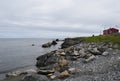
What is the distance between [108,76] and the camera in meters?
22.8

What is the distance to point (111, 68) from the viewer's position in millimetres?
27016

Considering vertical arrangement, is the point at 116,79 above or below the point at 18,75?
above

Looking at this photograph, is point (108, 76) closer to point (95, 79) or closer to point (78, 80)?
point (95, 79)

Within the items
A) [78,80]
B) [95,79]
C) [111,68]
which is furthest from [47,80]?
[111,68]

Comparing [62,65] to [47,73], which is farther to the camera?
[62,65]

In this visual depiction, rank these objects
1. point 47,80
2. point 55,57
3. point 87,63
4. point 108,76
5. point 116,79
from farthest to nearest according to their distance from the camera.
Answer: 1. point 55,57
2. point 87,63
3. point 47,80
4. point 108,76
5. point 116,79

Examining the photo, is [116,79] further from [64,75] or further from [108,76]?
[64,75]

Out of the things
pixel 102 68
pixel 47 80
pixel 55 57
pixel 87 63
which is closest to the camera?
pixel 47 80

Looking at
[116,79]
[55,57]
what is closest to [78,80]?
[116,79]

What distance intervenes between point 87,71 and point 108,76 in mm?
5885

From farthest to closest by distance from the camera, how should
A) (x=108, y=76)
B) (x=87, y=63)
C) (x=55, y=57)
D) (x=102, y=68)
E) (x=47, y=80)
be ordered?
1. (x=55, y=57)
2. (x=87, y=63)
3. (x=102, y=68)
4. (x=47, y=80)
5. (x=108, y=76)

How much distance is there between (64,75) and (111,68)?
632 cm

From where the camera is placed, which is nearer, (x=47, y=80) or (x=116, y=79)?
(x=116, y=79)

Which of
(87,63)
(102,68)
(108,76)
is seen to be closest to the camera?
(108,76)
